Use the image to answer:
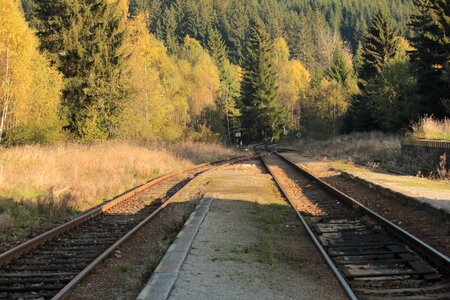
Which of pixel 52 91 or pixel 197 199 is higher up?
pixel 52 91

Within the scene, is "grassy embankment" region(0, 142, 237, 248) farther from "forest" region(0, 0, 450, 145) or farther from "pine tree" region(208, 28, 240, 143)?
"pine tree" region(208, 28, 240, 143)

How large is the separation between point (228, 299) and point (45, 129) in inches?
1130

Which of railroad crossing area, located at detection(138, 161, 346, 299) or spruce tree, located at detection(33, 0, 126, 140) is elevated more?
spruce tree, located at detection(33, 0, 126, 140)

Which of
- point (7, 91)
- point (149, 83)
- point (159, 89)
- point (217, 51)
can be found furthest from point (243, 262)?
point (217, 51)

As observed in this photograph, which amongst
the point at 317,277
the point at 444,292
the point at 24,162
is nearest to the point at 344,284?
the point at 317,277

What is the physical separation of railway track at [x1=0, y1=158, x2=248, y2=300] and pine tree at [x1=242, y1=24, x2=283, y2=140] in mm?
64863

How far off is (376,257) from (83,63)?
31.7 meters

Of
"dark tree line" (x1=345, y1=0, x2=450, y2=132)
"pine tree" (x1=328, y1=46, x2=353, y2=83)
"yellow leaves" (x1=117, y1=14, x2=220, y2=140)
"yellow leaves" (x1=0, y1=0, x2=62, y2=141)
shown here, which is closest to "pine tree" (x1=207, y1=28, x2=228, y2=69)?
"yellow leaves" (x1=117, y1=14, x2=220, y2=140)

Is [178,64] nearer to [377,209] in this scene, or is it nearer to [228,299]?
[377,209]

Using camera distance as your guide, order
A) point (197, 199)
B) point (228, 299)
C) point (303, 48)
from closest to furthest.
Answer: point (228, 299) < point (197, 199) < point (303, 48)

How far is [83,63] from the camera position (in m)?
35.2

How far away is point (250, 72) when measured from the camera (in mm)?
78188

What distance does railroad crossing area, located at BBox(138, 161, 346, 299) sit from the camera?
232 inches

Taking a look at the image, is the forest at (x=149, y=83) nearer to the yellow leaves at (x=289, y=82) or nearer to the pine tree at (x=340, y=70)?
the pine tree at (x=340, y=70)
